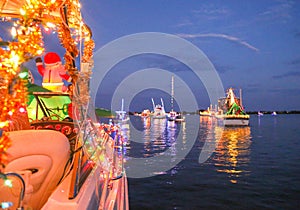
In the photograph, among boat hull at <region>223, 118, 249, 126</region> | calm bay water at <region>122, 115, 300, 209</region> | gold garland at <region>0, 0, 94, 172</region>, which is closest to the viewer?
gold garland at <region>0, 0, 94, 172</region>

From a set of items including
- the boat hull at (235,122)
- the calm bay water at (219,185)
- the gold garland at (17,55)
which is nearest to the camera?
the gold garland at (17,55)

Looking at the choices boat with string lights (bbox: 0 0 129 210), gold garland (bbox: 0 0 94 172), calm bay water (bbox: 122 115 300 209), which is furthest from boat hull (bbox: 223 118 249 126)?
gold garland (bbox: 0 0 94 172)

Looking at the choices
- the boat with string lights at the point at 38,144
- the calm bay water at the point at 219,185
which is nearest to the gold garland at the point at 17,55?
the boat with string lights at the point at 38,144

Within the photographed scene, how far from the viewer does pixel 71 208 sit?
211 centimetres

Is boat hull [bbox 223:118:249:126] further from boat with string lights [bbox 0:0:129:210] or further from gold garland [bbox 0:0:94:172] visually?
gold garland [bbox 0:0:94:172]

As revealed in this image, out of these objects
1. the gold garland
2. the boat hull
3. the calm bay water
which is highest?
the gold garland

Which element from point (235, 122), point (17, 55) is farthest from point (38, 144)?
point (235, 122)

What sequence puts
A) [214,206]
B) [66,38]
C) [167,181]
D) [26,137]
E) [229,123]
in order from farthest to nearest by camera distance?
[229,123], [167,181], [214,206], [66,38], [26,137]

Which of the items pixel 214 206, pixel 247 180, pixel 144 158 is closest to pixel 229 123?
pixel 144 158

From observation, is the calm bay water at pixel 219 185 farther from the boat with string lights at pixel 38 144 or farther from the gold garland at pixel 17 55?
the gold garland at pixel 17 55

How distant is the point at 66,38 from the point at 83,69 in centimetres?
43

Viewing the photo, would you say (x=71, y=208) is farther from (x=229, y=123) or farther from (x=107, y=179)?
(x=229, y=123)

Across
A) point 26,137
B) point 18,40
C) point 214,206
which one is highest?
point 18,40

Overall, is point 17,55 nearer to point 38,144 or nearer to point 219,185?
point 38,144
